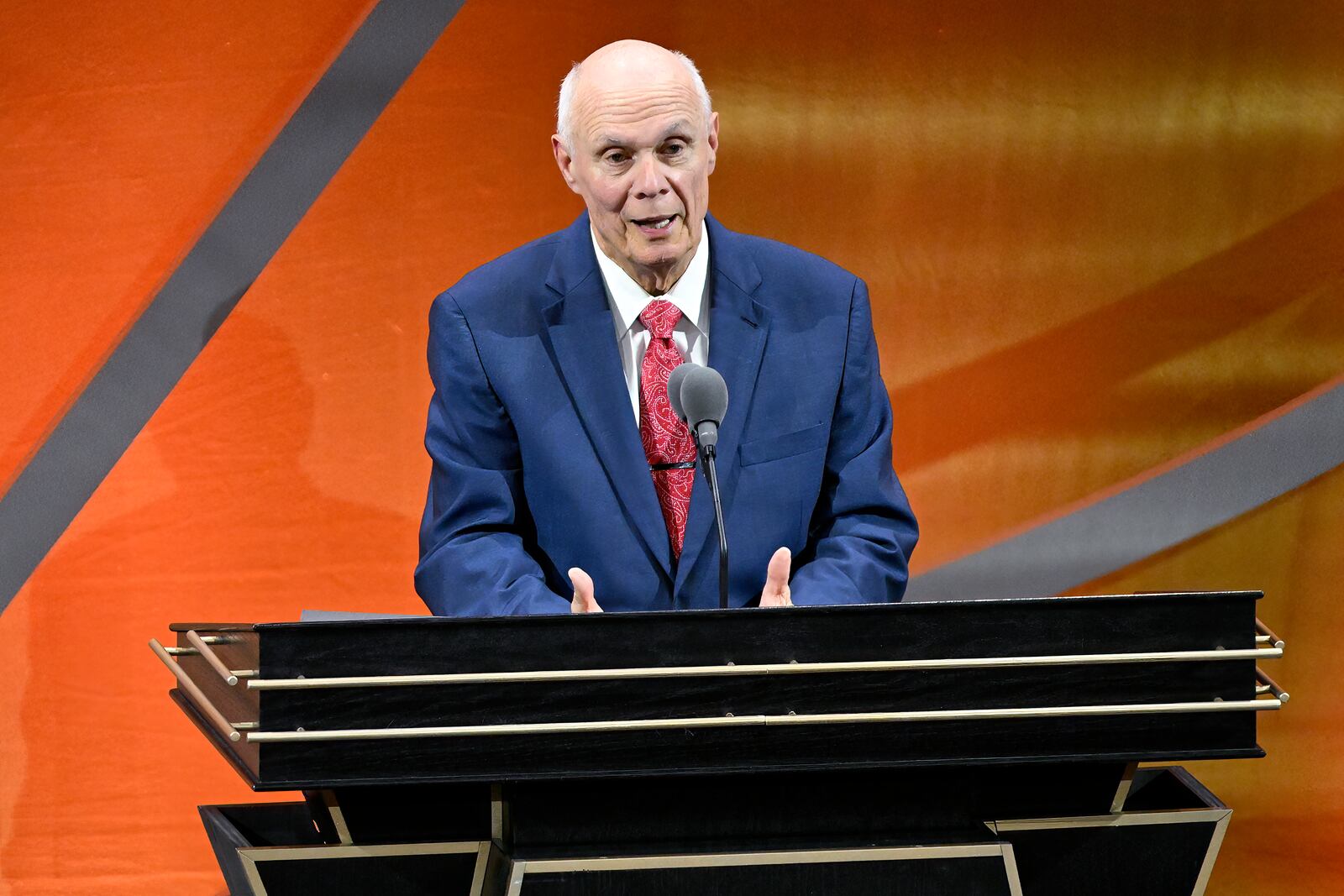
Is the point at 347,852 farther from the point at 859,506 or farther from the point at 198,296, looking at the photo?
the point at 198,296

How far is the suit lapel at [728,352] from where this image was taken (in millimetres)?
2109

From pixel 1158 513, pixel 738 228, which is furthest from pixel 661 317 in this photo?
pixel 1158 513

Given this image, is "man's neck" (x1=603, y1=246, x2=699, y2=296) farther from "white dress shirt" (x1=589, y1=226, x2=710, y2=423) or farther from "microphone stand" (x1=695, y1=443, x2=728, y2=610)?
"microphone stand" (x1=695, y1=443, x2=728, y2=610)

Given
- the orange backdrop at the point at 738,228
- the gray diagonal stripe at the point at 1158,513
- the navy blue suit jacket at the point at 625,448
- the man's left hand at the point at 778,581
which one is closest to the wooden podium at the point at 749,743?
the man's left hand at the point at 778,581

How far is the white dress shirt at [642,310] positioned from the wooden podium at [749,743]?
0.82 metres

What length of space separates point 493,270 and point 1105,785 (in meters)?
1.19

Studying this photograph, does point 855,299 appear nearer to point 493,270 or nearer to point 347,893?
point 493,270

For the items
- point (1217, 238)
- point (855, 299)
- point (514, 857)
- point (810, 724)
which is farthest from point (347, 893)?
A: point (1217, 238)

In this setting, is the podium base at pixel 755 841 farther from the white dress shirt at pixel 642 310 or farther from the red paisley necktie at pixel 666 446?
the white dress shirt at pixel 642 310

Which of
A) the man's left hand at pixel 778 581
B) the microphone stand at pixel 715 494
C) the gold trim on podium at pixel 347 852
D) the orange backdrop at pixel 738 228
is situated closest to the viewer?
the gold trim on podium at pixel 347 852

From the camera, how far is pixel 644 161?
215 centimetres

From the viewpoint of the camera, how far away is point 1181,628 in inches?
60.1

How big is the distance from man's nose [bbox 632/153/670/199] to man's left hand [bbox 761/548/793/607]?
57cm

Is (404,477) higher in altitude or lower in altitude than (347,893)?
higher
